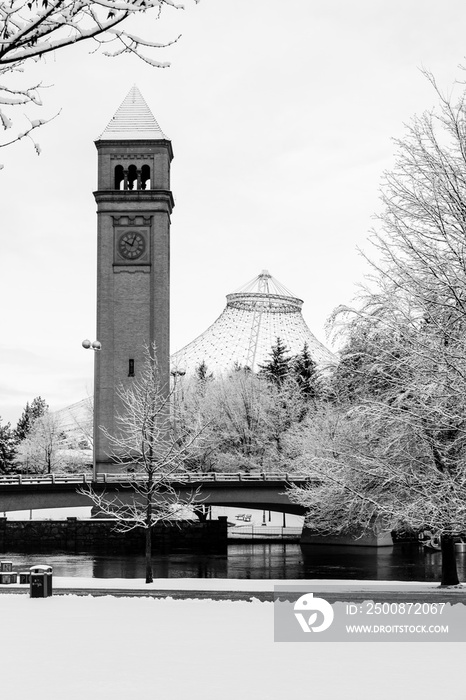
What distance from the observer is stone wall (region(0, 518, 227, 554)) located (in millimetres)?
56312

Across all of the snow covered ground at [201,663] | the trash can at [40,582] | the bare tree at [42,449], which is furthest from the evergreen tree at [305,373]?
the snow covered ground at [201,663]

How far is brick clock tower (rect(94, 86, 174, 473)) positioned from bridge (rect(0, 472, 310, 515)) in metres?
10.8

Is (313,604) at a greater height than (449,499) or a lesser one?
lesser

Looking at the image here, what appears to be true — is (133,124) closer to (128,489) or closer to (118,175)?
(118,175)

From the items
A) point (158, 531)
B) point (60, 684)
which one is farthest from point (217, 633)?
point (158, 531)

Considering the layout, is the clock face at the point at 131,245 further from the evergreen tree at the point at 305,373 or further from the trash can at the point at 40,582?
the trash can at the point at 40,582

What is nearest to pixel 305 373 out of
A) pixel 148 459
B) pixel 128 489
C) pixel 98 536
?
pixel 98 536

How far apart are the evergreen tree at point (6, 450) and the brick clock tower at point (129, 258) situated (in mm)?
29478

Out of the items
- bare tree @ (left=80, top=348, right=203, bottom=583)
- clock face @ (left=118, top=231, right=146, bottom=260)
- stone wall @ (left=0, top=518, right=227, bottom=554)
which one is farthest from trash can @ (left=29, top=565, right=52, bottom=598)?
clock face @ (left=118, top=231, right=146, bottom=260)

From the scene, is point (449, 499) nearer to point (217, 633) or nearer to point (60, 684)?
point (217, 633)

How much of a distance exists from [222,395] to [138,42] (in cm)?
6484

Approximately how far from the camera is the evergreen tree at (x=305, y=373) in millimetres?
76044

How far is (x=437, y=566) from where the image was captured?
4550 cm

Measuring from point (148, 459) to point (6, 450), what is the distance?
6293 cm
